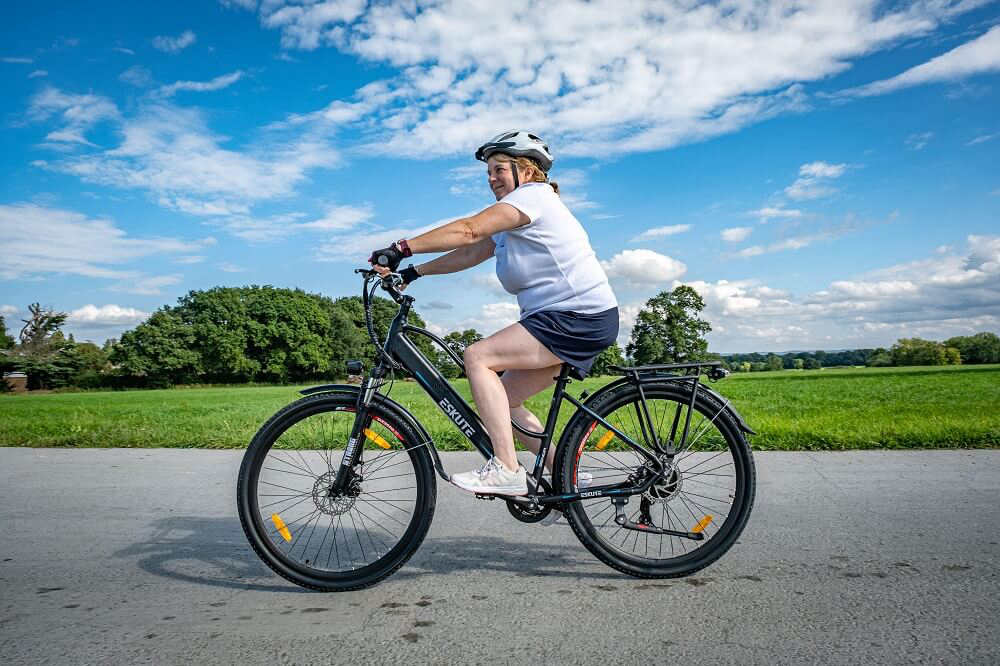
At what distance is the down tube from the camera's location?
3.50 metres

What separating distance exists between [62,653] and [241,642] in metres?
0.63

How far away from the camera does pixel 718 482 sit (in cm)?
356

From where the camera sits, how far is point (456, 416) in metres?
3.54

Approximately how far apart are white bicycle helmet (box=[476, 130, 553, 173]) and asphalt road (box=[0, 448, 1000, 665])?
6.69 feet

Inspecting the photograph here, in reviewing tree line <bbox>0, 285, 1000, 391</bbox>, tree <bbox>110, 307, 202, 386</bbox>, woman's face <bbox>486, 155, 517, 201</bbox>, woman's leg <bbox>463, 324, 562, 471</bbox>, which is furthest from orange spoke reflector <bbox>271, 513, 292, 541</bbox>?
tree <bbox>110, 307, 202, 386</bbox>

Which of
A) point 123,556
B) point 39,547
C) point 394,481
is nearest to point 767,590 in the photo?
point 394,481

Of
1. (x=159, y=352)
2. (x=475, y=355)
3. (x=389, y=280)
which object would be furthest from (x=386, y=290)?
(x=159, y=352)

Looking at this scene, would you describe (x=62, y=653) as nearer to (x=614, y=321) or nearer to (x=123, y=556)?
(x=123, y=556)

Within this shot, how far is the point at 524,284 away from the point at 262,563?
2.04 m

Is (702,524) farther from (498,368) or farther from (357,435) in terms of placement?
(357,435)

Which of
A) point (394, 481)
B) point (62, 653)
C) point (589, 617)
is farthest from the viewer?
point (394, 481)

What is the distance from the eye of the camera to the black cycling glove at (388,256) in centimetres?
327

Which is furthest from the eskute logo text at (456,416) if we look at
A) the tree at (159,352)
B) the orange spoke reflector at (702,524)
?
the tree at (159,352)

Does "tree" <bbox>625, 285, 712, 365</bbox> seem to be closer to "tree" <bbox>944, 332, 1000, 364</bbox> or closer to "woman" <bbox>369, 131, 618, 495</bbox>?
"tree" <bbox>944, 332, 1000, 364</bbox>
